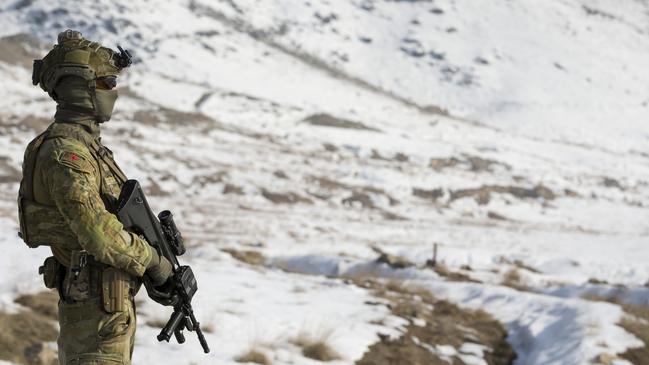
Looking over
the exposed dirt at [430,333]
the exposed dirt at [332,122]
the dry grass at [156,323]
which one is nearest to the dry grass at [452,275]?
the exposed dirt at [430,333]

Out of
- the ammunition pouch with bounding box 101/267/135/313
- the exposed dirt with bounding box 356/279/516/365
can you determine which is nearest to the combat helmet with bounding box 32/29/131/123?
the ammunition pouch with bounding box 101/267/135/313

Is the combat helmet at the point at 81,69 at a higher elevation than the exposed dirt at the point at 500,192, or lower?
higher

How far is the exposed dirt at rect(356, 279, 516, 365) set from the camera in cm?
611

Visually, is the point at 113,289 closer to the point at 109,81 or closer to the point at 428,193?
the point at 109,81

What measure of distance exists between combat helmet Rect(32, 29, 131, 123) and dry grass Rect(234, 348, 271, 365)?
3.10 metres

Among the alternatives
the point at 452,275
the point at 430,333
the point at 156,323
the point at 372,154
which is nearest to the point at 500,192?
the point at 372,154

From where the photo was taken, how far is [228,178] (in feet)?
88.3

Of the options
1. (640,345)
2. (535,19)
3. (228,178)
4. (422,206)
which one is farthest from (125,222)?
(535,19)

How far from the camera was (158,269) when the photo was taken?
284 centimetres

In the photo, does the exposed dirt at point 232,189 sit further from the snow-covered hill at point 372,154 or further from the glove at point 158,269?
the glove at point 158,269

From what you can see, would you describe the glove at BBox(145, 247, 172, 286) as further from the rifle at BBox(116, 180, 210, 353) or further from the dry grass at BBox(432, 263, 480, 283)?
the dry grass at BBox(432, 263, 480, 283)

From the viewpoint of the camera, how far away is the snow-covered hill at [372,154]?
7.52 metres

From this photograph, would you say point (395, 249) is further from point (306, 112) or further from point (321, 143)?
point (306, 112)

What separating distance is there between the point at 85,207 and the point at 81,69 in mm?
687
